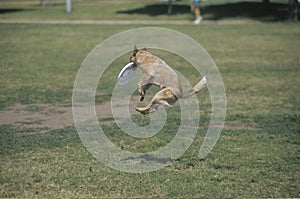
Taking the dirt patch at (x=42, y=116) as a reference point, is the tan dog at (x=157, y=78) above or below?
above

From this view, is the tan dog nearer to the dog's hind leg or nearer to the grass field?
the dog's hind leg

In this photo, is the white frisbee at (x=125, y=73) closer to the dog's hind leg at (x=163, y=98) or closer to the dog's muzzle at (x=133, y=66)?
the dog's muzzle at (x=133, y=66)

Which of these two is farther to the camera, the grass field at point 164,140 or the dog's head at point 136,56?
the grass field at point 164,140

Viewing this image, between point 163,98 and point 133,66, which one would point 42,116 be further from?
point 163,98

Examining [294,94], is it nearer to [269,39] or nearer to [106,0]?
[269,39]

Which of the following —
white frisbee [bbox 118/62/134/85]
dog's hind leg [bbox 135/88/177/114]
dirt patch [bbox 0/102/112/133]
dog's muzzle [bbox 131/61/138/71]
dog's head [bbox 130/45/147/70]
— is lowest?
dirt patch [bbox 0/102/112/133]

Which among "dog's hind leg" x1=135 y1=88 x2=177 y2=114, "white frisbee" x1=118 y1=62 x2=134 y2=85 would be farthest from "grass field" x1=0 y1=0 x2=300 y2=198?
"white frisbee" x1=118 y1=62 x2=134 y2=85

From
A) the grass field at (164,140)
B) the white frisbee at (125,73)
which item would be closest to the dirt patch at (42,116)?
the grass field at (164,140)

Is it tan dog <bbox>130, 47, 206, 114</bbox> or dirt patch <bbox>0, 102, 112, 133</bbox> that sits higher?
tan dog <bbox>130, 47, 206, 114</bbox>

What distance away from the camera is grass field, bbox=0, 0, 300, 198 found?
6.58 m

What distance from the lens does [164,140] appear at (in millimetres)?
8852

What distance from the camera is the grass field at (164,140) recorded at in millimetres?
6582

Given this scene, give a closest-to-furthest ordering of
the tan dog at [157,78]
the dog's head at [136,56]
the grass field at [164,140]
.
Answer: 1. the tan dog at [157,78]
2. the dog's head at [136,56]
3. the grass field at [164,140]

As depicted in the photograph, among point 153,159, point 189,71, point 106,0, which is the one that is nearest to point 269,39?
point 189,71
